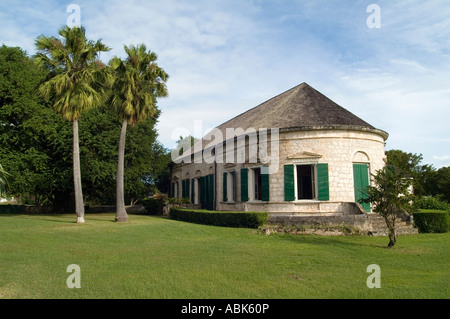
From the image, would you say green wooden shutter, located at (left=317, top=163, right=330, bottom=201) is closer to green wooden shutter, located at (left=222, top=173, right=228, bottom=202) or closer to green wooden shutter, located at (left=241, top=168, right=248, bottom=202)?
green wooden shutter, located at (left=241, top=168, right=248, bottom=202)

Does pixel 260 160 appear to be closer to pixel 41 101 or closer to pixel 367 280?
pixel 367 280

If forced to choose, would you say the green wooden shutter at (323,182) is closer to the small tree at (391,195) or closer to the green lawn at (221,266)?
the green lawn at (221,266)

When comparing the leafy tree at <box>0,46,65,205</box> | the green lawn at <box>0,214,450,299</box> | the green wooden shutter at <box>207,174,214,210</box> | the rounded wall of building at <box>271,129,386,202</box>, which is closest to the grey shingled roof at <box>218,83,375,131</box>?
the rounded wall of building at <box>271,129,386,202</box>

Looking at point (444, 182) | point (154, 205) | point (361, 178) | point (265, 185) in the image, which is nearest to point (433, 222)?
point (361, 178)

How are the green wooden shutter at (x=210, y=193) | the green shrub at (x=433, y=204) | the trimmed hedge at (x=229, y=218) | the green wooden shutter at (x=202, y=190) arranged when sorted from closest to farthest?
1. the trimmed hedge at (x=229, y=218)
2. the green shrub at (x=433, y=204)
3. the green wooden shutter at (x=210, y=193)
4. the green wooden shutter at (x=202, y=190)

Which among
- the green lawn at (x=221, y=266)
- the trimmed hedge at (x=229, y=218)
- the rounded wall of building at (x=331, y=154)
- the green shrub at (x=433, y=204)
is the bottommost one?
the green lawn at (x=221, y=266)

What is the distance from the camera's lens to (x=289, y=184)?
17328mm

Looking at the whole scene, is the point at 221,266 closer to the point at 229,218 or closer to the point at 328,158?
the point at 229,218

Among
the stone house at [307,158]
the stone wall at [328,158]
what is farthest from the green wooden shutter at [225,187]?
the stone wall at [328,158]

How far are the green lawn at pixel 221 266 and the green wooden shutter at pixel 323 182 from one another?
11.5ft

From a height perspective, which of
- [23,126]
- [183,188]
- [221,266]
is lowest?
[221,266]

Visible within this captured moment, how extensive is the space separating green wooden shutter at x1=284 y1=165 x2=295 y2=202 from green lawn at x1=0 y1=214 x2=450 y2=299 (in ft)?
12.0

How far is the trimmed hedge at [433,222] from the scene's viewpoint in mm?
16391

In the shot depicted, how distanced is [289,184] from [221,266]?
9.80m
